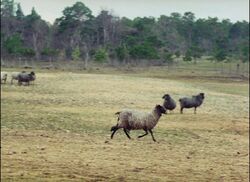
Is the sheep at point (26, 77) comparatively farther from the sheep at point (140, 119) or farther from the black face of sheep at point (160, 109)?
the black face of sheep at point (160, 109)

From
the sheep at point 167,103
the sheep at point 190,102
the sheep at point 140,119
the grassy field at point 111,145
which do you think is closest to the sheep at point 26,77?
the grassy field at point 111,145

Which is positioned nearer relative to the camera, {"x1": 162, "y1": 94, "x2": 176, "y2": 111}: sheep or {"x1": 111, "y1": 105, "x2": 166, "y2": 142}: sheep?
{"x1": 111, "y1": 105, "x2": 166, "y2": 142}: sheep

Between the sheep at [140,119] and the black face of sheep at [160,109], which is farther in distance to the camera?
the black face of sheep at [160,109]

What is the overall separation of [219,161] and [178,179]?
415cm

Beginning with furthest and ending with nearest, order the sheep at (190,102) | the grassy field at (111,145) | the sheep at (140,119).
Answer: the sheep at (190,102)
the grassy field at (111,145)
the sheep at (140,119)

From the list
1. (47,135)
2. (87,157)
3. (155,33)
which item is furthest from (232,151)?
(155,33)

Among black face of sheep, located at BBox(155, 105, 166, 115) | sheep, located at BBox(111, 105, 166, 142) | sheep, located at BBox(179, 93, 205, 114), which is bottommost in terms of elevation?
sheep, located at BBox(179, 93, 205, 114)

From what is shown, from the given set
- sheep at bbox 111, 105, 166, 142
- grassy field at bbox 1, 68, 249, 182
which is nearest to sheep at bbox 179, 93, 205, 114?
grassy field at bbox 1, 68, 249, 182

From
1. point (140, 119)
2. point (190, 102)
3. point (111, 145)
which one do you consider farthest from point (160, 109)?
point (190, 102)

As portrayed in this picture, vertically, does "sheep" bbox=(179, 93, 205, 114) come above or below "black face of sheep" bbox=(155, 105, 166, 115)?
below

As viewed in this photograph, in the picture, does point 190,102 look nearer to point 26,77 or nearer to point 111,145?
point 111,145

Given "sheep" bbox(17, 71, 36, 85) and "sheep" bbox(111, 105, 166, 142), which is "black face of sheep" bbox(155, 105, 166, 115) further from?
"sheep" bbox(17, 71, 36, 85)

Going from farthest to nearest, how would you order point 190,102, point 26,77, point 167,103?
point 26,77, point 190,102, point 167,103

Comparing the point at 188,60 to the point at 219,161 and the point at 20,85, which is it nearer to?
the point at 219,161
